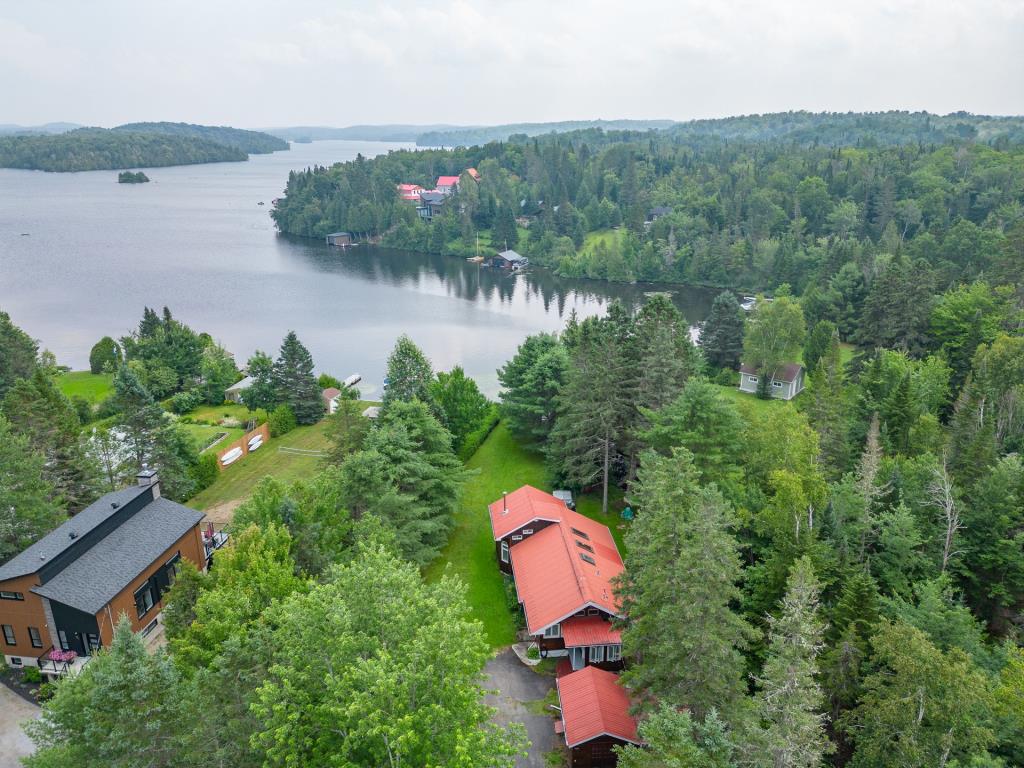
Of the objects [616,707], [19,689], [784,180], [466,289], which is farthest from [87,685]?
[784,180]

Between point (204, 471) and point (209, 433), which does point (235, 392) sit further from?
point (204, 471)

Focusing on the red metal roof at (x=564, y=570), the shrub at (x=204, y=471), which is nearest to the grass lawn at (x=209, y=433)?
the shrub at (x=204, y=471)

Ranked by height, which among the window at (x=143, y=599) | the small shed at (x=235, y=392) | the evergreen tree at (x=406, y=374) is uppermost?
the evergreen tree at (x=406, y=374)

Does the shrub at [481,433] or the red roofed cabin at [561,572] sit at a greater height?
the red roofed cabin at [561,572]

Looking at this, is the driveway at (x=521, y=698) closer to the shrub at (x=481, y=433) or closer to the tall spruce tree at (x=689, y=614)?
the tall spruce tree at (x=689, y=614)

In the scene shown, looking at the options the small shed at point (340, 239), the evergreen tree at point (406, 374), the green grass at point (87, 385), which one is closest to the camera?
the evergreen tree at point (406, 374)

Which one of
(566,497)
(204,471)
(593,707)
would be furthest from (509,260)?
(593,707)
